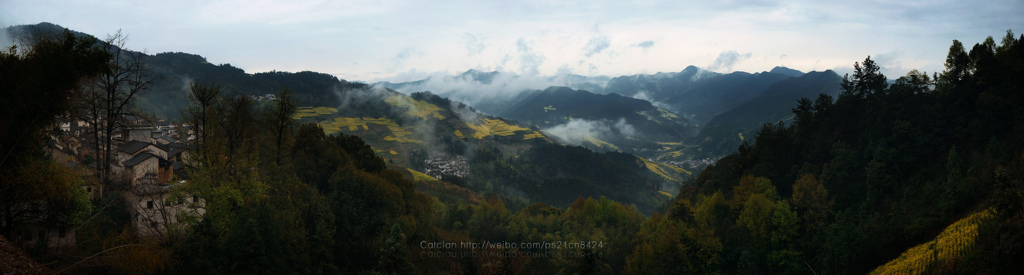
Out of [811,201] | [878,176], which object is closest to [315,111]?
[811,201]

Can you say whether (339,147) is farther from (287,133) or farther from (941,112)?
(941,112)

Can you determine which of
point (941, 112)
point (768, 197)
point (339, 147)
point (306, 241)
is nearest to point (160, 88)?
point (339, 147)

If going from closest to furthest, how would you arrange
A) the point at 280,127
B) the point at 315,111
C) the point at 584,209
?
the point at 280,127, the point at 584,209, the point at 315,111

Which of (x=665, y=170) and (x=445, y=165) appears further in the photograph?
(x=665, y=170)

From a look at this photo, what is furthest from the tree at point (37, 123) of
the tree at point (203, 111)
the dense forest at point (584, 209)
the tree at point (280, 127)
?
the tree at point (280, 127)

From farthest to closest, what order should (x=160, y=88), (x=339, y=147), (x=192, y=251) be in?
1. (x=160, y=88)
2. (x=339, y=147)
3. (x=192, y=251)

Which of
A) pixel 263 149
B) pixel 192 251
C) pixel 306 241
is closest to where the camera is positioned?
pixel 192 251

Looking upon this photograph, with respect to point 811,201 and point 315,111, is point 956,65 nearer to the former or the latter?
point 811,201

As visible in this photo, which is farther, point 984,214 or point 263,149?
point 263,149
